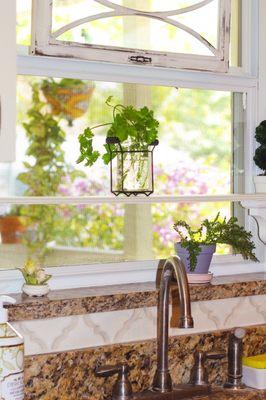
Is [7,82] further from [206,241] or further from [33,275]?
[206,241]

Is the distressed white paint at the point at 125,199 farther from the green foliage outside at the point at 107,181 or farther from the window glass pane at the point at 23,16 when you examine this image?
the window glass pane at the point at 23,16

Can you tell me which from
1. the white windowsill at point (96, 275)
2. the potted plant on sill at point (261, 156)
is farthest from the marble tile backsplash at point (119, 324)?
the potted plant on sill at point (261, 156)

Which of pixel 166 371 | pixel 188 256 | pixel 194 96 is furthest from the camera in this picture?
pixel 194 96

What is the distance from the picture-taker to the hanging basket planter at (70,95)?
2.50 meters

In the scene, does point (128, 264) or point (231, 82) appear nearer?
point (128, 264)

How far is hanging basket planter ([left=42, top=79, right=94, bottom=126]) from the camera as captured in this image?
2.50m

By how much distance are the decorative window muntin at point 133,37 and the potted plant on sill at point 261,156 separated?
9.0 inches

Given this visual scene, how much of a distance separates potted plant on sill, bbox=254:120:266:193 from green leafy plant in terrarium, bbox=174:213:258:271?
142mm

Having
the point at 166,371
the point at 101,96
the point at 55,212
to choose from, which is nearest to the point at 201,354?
the point at 166,371

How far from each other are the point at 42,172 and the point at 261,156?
705mm

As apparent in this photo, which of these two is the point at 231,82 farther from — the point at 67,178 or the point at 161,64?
the point at 67,178

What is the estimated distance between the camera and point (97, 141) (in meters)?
2.50

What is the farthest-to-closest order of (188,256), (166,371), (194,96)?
(194,96), (188,256), (166,371)

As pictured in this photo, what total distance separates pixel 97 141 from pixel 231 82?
1.70 feet
